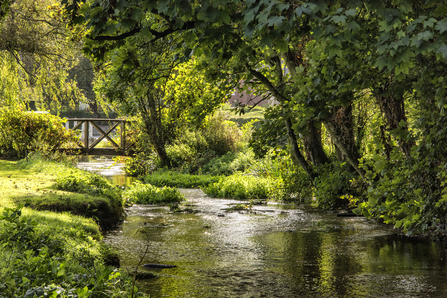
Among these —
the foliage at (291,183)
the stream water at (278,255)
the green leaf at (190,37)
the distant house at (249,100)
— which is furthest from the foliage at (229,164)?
the green leaf at (190,37)

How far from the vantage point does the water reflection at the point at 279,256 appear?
15.4 feet

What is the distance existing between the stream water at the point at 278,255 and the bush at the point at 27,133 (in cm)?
589

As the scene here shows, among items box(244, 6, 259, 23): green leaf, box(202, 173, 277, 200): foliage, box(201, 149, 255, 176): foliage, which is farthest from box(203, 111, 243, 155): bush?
box(244, 6, 259, 23): green leaf

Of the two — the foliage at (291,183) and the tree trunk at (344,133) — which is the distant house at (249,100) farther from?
the tree trunk at (344,133)

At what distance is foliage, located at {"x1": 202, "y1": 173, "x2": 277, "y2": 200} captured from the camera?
12023mm

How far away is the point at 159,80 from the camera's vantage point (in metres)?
6.27

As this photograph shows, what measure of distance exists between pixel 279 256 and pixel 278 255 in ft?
0.19

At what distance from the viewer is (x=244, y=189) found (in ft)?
39.9

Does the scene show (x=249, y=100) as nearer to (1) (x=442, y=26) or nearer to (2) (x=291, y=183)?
(2) (x=291, y=183)

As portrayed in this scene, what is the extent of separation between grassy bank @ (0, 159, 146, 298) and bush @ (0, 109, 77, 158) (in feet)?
12.8

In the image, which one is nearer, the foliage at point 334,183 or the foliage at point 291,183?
the foliage at point 334,183

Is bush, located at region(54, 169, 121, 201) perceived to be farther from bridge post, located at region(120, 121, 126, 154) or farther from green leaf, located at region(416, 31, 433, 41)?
bridge post, located at region(120, 121, 126, 154)

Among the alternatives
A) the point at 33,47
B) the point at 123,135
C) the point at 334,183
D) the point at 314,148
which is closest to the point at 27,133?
the point at 33,47

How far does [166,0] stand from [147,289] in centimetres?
290
